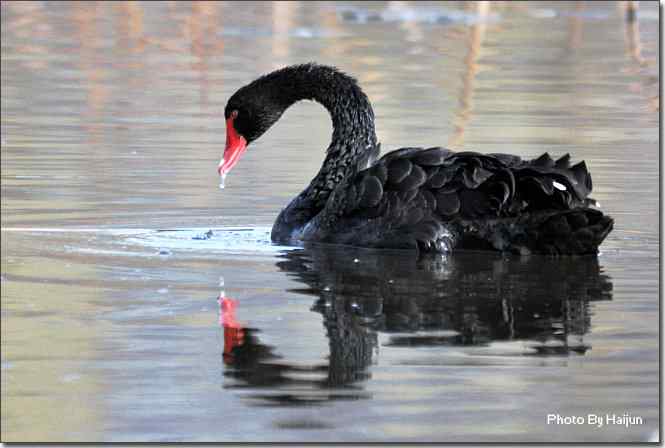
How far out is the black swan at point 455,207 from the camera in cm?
748

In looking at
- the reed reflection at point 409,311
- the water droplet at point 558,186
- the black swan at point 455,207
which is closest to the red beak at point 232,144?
the black swan at point 455,207

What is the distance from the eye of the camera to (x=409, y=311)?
6.31 metres

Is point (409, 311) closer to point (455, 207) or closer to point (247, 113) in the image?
point (455, 207)

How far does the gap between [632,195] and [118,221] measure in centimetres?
293

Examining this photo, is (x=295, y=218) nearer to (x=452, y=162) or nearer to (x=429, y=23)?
(x=452, y=162)

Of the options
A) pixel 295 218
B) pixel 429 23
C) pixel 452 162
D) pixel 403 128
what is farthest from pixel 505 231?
pixel 429 23

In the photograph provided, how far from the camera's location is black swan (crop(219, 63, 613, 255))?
748 cm

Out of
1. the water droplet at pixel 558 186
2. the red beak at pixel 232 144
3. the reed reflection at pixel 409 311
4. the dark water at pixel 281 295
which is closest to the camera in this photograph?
the dark water at pixel 281 295

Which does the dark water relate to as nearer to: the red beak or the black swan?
the black swan

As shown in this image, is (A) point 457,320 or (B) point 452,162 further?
(B) point 452,162

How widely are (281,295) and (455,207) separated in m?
1.29

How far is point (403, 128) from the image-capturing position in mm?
12836

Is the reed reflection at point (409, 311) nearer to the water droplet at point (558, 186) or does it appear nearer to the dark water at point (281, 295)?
the dark water at point (281, 295)

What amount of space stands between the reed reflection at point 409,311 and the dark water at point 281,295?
0.04ft
